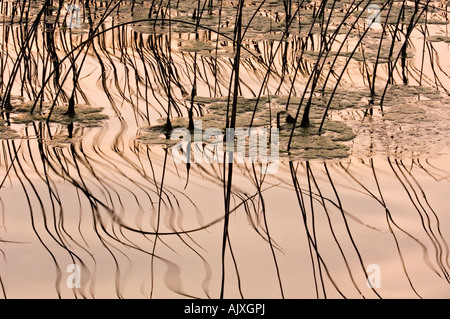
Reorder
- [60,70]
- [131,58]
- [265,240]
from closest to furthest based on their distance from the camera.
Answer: [265,240]
[60,70]
[131,58]

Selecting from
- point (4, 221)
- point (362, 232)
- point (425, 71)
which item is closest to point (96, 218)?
point (4, 221)

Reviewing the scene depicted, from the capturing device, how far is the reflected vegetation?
7.23ft

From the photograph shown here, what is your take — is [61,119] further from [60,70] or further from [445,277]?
[445,277]

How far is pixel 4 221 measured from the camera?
8.13ft

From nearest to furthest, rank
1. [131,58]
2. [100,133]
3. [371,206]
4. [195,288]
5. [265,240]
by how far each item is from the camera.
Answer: [195,288] < [265,240] < [371,206] < [100,133] < [131,58]

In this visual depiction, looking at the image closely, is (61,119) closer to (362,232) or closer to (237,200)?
(237,200)

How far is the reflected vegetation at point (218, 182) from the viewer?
2205 millimetres

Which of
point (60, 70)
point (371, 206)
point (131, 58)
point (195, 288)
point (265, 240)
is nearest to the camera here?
point (195, 288)

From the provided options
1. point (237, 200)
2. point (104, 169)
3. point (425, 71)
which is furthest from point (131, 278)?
point (425, 71)

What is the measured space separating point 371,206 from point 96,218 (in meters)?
0.83

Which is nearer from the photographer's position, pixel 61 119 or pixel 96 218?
pixel 96 218

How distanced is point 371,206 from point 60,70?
6.38ft

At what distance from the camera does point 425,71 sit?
165 inches

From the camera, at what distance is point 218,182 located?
2.78 meters
